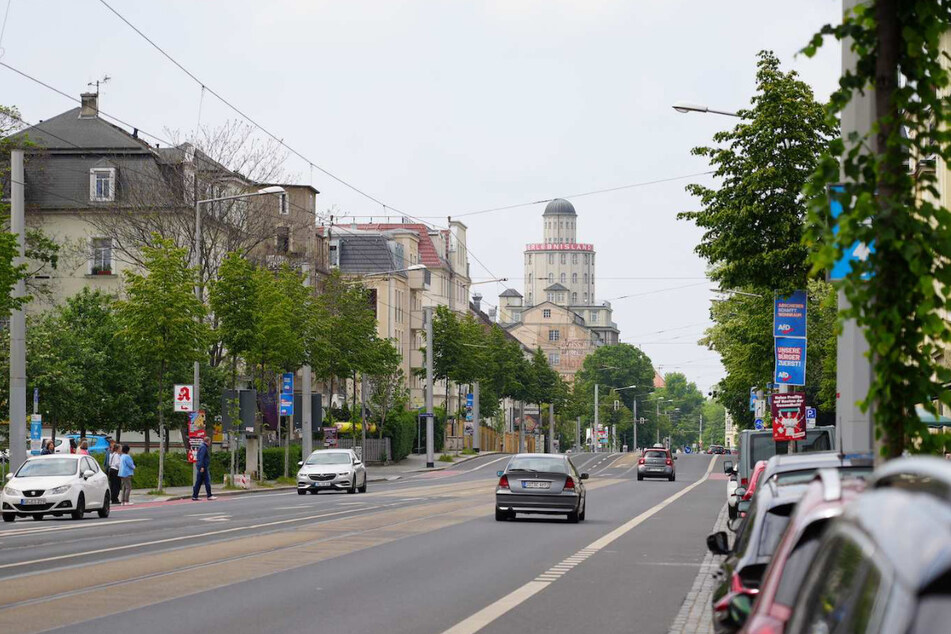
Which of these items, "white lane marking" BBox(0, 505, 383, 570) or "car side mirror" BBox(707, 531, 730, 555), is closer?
"car side mirror" BBox(707, 531, 730, 555)

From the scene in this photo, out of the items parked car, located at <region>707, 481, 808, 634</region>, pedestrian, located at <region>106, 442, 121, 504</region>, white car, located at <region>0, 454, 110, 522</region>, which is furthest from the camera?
pedestrian, located at <region>106, 442, 121, 504</region>

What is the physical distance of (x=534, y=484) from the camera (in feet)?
99.4

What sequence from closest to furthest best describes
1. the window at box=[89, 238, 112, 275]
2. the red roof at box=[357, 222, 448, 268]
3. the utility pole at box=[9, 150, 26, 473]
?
the utility pole at box=[9, 150, 26, 473] → the window at box=[89, 238, 112, 275] → the red roof at box=[357, 222, 448, 268]

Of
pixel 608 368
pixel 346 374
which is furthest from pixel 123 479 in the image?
pixel 608 368

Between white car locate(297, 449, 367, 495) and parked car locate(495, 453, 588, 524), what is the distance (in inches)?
715

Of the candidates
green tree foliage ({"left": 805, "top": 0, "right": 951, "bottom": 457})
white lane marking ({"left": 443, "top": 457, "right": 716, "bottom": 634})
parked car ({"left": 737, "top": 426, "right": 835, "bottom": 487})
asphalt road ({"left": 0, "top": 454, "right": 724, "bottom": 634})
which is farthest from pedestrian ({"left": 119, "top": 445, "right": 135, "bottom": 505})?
green tree foliage ({"left": 805, "top": 0, "right": 951, "bottom": 457})

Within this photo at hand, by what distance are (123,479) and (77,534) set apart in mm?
15786

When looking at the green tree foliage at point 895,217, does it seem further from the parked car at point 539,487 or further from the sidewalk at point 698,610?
the parked car at point 539,487

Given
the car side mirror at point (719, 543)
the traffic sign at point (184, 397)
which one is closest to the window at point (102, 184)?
the traffic sign at point (184, 397)

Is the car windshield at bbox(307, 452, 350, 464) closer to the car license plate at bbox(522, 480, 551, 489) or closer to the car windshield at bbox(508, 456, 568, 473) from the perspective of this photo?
the car windshield at bbox(508, 456, 568, 473)

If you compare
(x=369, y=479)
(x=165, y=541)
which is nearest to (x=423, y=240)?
(x=369, y=479)

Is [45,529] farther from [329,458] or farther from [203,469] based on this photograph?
[329,458]

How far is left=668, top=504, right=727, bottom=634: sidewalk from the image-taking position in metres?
13.0

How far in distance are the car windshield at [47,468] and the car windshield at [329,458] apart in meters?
16.7
